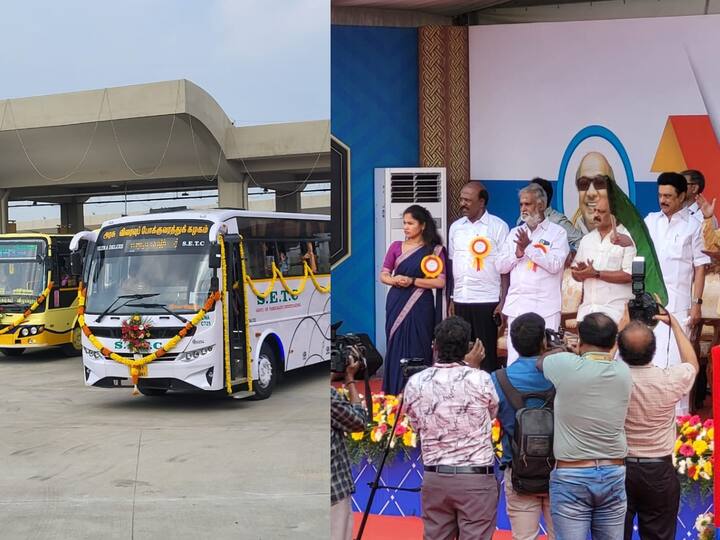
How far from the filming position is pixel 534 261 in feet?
8.94

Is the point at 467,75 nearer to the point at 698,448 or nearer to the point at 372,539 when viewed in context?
the point at 698,448

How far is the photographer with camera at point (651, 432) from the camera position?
2.39 meters

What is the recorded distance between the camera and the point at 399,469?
2898 millimetres

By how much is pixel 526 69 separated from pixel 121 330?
2.26m

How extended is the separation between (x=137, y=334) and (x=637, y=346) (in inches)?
94.1

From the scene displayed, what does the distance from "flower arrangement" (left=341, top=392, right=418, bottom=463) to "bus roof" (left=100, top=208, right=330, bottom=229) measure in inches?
28.1

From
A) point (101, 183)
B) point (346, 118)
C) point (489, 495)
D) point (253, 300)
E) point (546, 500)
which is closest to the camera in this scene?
point (489, 495)

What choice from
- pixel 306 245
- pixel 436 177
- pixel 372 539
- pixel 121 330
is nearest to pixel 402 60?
pixel 436 177

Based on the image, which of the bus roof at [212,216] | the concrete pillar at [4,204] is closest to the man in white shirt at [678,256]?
the bus roof at [212,216]

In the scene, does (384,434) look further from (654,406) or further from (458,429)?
(654,406)

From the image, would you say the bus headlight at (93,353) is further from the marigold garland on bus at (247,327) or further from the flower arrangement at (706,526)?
the flower arrangement at (706,526)

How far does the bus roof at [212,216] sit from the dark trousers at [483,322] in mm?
675

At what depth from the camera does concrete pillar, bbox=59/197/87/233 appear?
12.4 ft

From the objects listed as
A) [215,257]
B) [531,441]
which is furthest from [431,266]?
[215,257]
